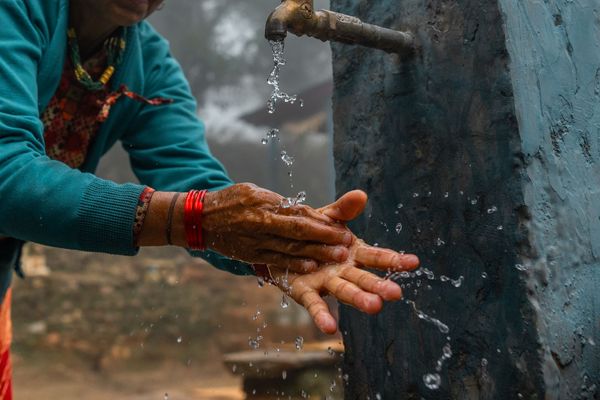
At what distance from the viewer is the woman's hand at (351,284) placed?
121cm

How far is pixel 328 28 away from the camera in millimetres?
1524

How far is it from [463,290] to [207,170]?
961 millimetres

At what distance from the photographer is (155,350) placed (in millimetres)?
8695

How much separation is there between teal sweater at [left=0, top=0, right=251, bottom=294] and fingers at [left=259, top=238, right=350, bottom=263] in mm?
330

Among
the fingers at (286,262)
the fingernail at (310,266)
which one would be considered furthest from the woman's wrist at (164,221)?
the fingernail at (310,266)

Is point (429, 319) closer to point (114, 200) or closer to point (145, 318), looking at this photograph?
point (114, 200)

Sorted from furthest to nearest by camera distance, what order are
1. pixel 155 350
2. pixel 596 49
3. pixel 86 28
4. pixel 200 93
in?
pixel 200 93
pixel 155 350
pixel 86 28
pixel 596 49

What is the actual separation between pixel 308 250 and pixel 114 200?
452mm

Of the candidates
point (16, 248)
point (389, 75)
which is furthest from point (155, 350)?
point (389, 75)

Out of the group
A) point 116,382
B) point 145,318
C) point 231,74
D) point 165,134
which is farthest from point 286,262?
point 231,74

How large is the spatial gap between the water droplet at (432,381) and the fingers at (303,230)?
0.46m

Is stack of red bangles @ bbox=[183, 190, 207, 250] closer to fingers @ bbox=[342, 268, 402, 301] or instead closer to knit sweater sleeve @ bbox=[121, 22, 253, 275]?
fingers @ bbox=[342, 268, 402, 301]

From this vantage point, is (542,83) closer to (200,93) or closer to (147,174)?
(147,174)

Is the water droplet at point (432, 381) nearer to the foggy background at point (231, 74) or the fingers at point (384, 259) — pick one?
the fingers at point (384, 259)
